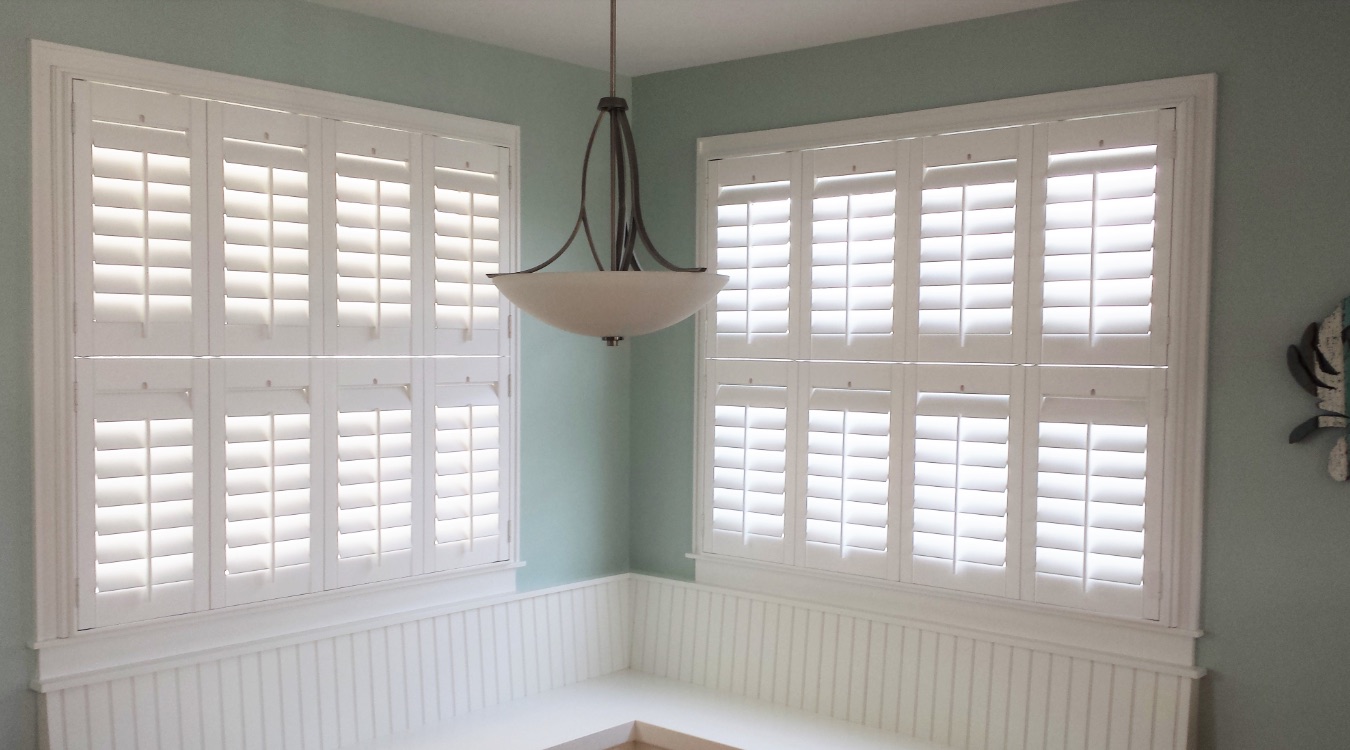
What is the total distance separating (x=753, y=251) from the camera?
352 cm

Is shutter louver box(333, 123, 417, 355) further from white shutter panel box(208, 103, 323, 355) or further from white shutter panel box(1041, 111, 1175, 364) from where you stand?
white shutter panel box(1041, 111, 1175, 364)

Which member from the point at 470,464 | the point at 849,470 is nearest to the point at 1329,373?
the point at 849,470

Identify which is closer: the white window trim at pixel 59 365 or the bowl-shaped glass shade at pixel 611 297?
the bowl-shaped glass shade at pixel 611 297

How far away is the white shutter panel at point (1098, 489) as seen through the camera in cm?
279

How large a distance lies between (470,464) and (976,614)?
1.60m

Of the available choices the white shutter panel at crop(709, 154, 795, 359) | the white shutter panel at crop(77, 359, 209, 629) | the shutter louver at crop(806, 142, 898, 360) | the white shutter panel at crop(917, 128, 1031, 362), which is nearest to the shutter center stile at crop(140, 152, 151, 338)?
the white shutter panel at crop(77, 359, 209, 629)

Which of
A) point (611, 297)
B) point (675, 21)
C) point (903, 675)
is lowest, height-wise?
point (903, 675)

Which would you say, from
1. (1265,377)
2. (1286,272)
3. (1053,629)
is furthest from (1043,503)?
(1286,272)

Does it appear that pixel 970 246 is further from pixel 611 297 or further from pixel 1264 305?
pixel 611 297

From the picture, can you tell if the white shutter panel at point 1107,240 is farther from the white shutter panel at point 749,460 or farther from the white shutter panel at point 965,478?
the white shutter panel at point 749,460

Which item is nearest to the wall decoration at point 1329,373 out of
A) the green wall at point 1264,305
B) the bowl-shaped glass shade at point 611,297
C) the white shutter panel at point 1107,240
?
the green wall at point 1264,305

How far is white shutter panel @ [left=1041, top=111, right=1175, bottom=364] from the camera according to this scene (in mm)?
2766

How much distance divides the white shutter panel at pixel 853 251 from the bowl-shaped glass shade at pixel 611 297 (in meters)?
1.43

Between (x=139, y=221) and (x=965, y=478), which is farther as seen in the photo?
(x=965, y=478)
